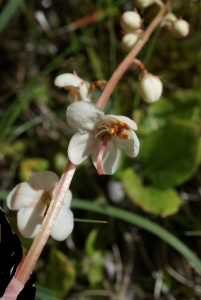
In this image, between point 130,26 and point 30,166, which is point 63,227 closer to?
point 130,26

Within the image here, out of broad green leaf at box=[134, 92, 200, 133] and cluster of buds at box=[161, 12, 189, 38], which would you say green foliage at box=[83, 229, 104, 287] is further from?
cluster of buds at box=[161, 12, 189, 38]

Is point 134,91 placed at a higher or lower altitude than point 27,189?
higher

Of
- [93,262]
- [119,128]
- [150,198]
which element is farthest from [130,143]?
[93,262]

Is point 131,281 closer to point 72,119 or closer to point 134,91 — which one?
point 134,91

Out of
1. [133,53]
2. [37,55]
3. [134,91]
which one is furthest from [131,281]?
[37,55]

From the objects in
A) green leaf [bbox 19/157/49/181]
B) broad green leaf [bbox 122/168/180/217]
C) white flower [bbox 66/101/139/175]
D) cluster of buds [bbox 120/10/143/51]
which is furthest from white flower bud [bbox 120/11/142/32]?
green leaf [bbox 19/157/49/181]
